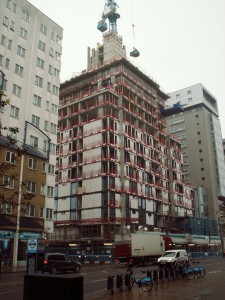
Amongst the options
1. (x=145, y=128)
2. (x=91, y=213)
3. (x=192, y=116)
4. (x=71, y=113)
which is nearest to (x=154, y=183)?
(x=145, y=128)

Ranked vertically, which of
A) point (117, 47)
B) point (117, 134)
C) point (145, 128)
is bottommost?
point (117, 134)

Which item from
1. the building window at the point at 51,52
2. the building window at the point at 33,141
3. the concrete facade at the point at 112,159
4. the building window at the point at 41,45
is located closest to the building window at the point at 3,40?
the building window at the point at 41,45

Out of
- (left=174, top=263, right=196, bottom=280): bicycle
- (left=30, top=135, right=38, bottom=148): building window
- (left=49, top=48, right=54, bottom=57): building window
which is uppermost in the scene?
(left=49, top=48, right=54, bottom=57): building window

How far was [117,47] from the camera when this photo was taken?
89812 mm

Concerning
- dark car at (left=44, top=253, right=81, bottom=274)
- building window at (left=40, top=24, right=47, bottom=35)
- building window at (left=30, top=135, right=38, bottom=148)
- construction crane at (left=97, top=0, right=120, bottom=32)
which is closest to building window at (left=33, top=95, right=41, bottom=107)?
building window at (left=30, top=135, right=38, bottom=148)

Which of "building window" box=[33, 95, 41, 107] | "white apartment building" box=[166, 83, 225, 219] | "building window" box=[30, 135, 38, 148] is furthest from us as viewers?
"white apartment building" box=[166, 83, 225, 219]

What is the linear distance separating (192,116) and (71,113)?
201 ft

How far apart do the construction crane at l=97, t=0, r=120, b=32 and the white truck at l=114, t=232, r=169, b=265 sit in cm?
7111

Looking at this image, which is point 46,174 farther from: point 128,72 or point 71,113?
point 128,72

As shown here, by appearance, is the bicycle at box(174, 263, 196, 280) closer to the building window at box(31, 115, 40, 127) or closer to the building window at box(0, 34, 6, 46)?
the building window at box(31, 115, 40, 127)

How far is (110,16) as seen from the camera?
332ft

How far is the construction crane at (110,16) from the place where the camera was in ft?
325

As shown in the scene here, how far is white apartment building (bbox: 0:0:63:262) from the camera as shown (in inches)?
1821

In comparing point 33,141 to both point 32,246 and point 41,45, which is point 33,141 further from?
point 32,246
